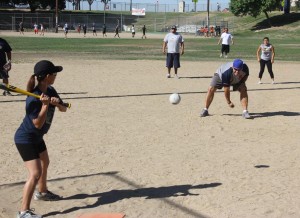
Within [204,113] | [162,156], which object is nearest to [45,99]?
[162,156]

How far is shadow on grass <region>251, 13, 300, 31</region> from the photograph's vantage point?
74625 mm

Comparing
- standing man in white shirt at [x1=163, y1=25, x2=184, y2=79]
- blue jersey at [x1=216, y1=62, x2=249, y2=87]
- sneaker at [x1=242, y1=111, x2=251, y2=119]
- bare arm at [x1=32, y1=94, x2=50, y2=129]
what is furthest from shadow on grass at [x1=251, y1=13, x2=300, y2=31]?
bare arm at [x1=32, y1=94, x2=50, y2=129]

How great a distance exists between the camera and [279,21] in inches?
3024

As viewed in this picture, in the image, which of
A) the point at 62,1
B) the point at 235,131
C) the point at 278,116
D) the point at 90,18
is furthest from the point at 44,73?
the point at 62,1

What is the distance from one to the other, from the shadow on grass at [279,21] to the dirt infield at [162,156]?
206ft

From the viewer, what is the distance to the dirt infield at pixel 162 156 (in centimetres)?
582

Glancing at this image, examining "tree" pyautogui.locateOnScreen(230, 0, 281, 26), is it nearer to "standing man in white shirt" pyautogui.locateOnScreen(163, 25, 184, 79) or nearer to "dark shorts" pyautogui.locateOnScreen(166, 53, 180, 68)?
"standing man in white shirt" pyautogui.locateOnScreen(163, 25, 184, 79)

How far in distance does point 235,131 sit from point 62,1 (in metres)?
85.4

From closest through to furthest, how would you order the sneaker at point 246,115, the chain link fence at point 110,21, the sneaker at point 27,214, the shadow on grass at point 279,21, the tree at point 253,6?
1. the sneaker at point 27,214
2. the sneaker at point 246,115
3. the tree at point 253,6
4. the shadow on grass at point 279,21
5. the chain link fence at point 110,21

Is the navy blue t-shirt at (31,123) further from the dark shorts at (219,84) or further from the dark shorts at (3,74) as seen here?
the dark shorts at (3,74)

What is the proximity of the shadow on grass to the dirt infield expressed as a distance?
6283 cm

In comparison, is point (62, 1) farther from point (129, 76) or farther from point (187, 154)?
point (187, 154)

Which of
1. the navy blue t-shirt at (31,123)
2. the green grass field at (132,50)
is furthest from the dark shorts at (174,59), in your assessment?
the navy blue t-shirt at (31,123)

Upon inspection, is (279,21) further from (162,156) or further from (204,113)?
(162,156)
